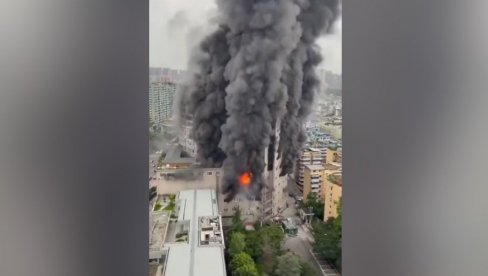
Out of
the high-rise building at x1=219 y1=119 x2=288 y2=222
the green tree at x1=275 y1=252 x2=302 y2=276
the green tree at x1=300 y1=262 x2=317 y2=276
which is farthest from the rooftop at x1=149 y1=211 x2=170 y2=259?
the green tree at x1=300 y1=262 x2=317 y2=276

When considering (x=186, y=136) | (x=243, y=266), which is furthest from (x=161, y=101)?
(x=243, y=266)

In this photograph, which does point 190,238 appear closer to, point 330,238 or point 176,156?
point 176,156

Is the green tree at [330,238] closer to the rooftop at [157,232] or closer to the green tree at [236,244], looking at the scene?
the green tree at [236,244]

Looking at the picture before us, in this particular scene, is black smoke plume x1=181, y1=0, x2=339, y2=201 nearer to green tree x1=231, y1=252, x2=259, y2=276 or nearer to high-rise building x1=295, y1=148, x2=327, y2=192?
high-rise building x1=295, y1=148, x2=327, y2=192
